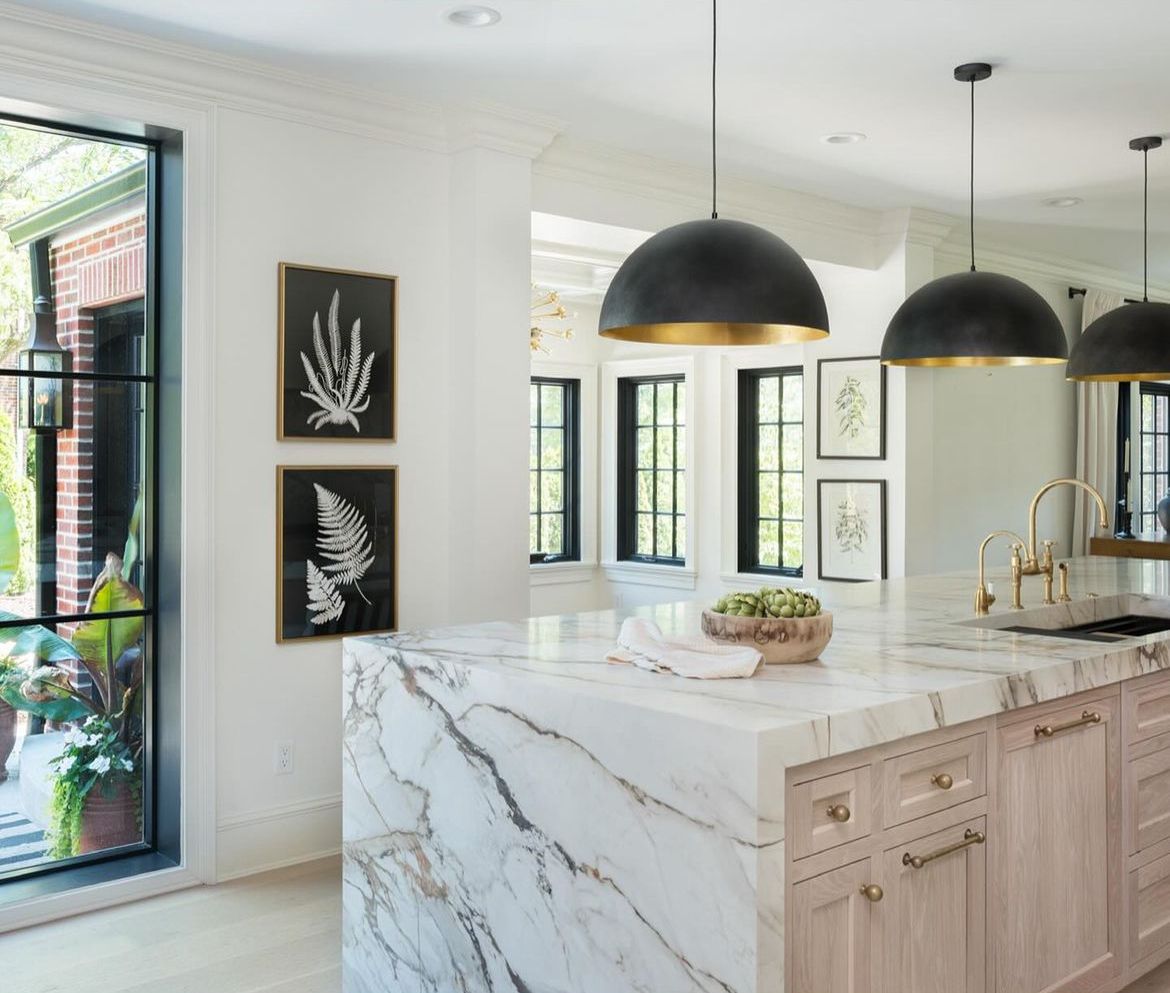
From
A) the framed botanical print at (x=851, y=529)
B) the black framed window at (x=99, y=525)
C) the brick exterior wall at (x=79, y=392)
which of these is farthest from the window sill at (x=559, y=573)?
the brick exterior wall at (x=79, y=392)

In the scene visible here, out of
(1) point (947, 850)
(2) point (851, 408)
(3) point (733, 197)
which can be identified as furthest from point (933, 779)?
(2) point (851, 408)

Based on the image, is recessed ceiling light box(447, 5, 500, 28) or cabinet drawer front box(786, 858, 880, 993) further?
recessed ceiling light box(447, 5, 500, 28)

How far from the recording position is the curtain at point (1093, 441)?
732 centimetres

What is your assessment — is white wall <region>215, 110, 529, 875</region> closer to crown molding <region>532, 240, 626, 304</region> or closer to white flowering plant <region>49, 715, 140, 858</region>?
white flowering plant <region>49, 715, 140, 858</region>

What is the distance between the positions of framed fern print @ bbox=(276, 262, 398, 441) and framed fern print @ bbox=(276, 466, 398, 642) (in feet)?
0.51

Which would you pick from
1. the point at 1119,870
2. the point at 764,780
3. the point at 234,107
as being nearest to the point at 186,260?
the point at 234,107

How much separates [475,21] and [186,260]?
120cm

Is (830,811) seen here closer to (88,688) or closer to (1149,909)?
(1149,909)

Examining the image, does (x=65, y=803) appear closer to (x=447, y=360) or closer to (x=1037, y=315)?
(x=447, y=360)

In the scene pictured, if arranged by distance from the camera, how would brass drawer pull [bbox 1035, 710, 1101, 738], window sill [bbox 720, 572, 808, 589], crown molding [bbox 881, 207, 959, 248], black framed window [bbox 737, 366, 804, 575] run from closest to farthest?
brass drawer pull [bbox 1035, 710, 1101, 738]
crown molding [bbox 881, 207, 959, 248]
window sill [bbox 720, 572, 808, 589]
black framed window [bbox 737, 366, 804, 575]

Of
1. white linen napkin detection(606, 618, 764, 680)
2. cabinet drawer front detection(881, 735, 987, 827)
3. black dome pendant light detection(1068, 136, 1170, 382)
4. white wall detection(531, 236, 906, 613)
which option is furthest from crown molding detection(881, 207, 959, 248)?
cabinet drawer front detection(881, 735, 987, 827)

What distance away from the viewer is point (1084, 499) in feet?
24.0

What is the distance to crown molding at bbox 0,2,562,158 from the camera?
10.9 feet

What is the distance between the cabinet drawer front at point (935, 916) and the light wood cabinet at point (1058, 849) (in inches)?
3.2
